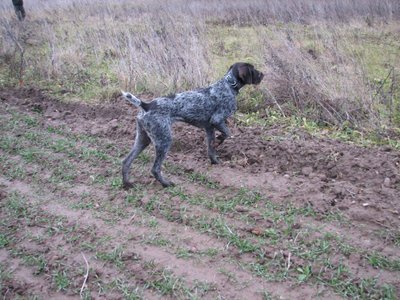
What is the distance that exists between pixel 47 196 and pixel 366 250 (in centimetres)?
365

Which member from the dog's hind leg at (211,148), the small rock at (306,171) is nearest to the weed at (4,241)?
the dog's hind leg at (211,148)

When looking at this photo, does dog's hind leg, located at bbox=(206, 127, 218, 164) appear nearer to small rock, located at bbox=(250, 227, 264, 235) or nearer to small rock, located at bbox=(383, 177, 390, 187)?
small rock, located at bbox=(250, 227, 264, 235)

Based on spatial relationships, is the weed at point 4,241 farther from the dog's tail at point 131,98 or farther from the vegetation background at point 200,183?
the dog's tail at point 131,98

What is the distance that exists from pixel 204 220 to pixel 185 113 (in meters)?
1.61

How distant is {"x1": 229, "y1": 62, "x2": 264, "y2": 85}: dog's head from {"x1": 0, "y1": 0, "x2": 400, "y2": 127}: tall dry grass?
1.17 meters

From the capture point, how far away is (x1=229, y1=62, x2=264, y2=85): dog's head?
18.5 ft

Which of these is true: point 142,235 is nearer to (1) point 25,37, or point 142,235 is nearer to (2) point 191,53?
(2) point 191,53

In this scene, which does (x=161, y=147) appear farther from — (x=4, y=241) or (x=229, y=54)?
(x=229, y=54)

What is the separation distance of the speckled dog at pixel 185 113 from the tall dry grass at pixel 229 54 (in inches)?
54.1

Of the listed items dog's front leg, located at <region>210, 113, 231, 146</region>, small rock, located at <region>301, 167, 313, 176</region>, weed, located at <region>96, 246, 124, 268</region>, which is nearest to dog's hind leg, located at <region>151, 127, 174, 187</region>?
dog's front leg, located at <region>210, 113, 231, 146</region>

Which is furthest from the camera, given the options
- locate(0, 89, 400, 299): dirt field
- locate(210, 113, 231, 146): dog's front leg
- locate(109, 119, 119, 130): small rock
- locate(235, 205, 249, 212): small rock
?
locate(109, 119, 119, 130): small rock

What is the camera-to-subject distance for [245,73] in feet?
18.5

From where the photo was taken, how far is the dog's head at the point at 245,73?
5.63m

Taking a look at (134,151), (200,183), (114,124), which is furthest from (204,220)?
(114,124)
